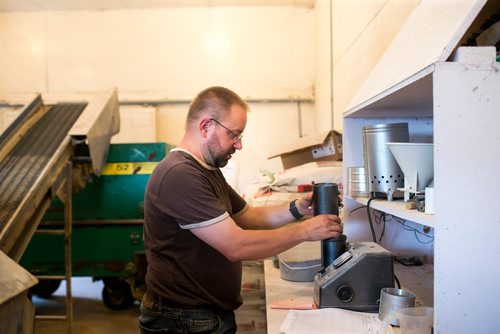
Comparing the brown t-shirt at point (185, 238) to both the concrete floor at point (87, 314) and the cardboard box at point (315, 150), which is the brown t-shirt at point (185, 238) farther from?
the concrete floor at point (87, 314)

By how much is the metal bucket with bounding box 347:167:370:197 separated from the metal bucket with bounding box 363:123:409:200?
0.10 m

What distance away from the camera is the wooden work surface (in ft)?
4.03

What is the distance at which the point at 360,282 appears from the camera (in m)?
1.18

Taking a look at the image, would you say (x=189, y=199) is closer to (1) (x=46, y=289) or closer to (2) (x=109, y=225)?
(2) (x=109, y=225)

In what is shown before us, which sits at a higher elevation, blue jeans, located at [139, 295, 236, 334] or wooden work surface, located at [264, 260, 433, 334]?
wooden work surface, located at [264, 260, 433, 334]

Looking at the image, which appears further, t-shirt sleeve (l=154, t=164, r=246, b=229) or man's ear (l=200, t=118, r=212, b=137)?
man's ear (l=200, t=118, r=212, b=137)

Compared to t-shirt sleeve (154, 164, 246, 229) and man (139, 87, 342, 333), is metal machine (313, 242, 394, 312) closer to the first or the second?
man (139, 87, 342, 333)

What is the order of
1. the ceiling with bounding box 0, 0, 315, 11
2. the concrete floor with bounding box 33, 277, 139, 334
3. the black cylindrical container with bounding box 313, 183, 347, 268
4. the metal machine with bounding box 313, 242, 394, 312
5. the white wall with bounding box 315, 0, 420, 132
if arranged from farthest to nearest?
the ceiling with bounding box 0, 0, 315, 11 → the concrete floor with bounding box 33, 277, 139, 334 → the white wall with bounding box 315, 0, 420, 132 → the black cylindrical container with bounding box 313, 183, 347, 268 → the metal machine with bounding box 313, 242, 394, 312

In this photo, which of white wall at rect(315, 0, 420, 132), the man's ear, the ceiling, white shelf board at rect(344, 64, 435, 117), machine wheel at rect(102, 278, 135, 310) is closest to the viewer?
white shelf board at rect(344, 64, 435, 117)

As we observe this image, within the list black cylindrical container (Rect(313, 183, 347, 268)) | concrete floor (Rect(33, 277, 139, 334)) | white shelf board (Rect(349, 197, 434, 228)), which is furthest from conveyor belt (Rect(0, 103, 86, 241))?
white shelf board (Rect(349, 197, 434, 228))

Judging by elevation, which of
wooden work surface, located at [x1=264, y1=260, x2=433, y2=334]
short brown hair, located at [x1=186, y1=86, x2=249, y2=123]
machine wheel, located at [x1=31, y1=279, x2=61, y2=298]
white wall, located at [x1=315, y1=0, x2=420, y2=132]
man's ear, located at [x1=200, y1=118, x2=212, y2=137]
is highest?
white wall, located at [x1=315, y1=0, x2=420, y2=132]

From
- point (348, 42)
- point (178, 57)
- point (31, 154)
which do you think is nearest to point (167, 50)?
point (178, 57)

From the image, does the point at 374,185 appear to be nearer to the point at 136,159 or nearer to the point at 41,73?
the point at 136,159

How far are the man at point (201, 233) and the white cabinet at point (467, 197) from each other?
491 mm
